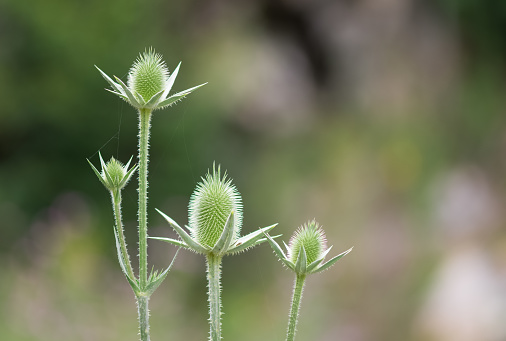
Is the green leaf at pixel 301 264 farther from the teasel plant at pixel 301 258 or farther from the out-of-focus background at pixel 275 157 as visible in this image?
the out-of-focus background at pixel 275 157

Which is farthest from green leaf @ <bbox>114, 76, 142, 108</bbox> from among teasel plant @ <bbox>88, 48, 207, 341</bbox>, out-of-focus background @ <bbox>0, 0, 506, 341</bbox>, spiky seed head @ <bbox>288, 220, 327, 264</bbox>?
out-of-focus background @ <bbox>0, 0, 506, 341</bbox>

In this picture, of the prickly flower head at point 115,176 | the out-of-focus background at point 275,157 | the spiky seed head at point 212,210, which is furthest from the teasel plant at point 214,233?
the out-of-focus background at point 275,157

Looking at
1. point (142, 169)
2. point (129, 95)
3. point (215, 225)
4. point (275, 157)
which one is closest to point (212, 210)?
point (215, 225)

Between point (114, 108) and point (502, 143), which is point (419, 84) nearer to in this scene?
point (502, 143)

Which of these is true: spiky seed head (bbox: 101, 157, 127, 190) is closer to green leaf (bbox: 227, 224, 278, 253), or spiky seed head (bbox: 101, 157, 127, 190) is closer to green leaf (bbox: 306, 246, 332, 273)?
green leaf (bbox: 227, 224, 278, 253)

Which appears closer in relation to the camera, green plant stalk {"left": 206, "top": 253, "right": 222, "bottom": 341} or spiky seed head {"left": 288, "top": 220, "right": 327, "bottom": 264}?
green plant stalk {"left": 206, "top": 253, "right": 222, "bottom": 341}

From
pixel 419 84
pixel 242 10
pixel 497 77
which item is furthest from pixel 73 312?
pixel 497 77
